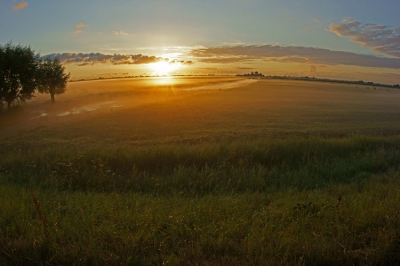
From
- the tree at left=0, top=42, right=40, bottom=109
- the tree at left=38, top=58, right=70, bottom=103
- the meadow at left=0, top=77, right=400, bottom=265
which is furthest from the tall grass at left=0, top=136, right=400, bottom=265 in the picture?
the tree at left=38, top=58, right=70, bottom=103

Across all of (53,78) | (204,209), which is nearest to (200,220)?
(204,209)

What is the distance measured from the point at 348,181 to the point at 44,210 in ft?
24.1

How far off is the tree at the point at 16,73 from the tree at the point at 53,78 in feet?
33.9

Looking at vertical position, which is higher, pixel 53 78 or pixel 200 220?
pixel 53 78

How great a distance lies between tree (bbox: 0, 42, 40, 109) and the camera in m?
35.5

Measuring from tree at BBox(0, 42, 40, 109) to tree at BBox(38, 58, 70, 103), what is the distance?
10.3 m

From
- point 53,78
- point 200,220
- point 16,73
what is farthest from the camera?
point 53,78

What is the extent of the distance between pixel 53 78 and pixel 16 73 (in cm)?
1449

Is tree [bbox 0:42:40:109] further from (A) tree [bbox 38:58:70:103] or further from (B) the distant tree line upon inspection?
(A) tree [bbox 38:58:70:103]

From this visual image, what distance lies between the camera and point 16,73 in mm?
36844

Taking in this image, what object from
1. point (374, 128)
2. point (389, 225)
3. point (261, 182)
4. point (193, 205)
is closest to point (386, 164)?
point (261, 182)

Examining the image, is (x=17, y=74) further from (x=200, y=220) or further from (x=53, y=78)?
(x=200, y=220)

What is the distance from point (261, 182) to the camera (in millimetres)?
7863

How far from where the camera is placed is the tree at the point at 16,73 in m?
35.5
